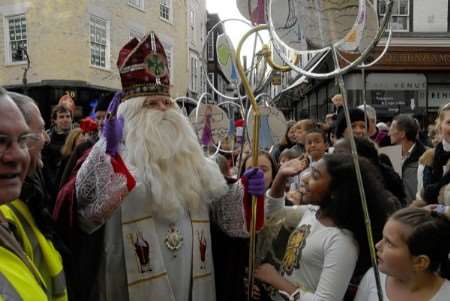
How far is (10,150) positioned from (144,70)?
1.31m

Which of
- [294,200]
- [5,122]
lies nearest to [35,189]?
[5,122]

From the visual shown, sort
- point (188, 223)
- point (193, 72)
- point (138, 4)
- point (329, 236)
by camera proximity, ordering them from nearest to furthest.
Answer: point (329, 236), point (188, 223), point (138, 4), point (193, 72)

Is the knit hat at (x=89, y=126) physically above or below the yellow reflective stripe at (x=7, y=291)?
above

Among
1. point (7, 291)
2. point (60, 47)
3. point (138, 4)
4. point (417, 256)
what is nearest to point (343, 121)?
point (417, 256)

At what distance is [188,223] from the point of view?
7.48ft

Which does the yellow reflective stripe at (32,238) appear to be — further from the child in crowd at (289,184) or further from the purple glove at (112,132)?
the child in crowd at (289,184)

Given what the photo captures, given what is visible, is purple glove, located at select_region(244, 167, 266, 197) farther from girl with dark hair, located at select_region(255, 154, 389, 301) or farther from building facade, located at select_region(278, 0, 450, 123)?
building facade, located at select_region(278, 0, 450, 123)

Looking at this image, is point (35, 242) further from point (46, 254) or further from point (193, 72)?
point (193, 72)

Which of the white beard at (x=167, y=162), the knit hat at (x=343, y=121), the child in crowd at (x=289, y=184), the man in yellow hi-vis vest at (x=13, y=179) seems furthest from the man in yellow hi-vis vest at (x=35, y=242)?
the knit hat at (x=343, y=121)

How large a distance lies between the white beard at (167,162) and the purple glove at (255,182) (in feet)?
0.72

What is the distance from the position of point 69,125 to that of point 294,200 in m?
2.78

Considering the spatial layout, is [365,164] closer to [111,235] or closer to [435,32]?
[111,235]

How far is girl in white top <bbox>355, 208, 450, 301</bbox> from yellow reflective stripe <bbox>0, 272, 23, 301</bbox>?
1282 mm

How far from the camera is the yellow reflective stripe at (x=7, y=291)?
1.01m
